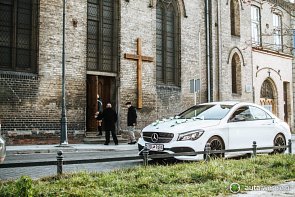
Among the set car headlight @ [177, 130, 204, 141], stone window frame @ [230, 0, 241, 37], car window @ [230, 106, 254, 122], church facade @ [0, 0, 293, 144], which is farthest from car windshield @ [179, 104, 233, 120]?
stone window frame @ [230, 0, 241, 37]

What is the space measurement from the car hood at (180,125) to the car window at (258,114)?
69.3 inches

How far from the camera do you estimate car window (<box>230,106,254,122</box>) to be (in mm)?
11359

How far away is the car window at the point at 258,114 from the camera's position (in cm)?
1205

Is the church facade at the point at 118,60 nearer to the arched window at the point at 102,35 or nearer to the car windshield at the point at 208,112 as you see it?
the arched window at the point at 102,35

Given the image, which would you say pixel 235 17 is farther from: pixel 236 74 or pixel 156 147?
pixel 156 147

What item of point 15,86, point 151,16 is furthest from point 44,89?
point 151,16

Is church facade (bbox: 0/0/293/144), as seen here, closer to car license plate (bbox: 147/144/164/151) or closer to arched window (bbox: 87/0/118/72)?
arched window (bbox: 87/0/118/72)

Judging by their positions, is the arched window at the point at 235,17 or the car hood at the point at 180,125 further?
the arched window at the point at 235,17

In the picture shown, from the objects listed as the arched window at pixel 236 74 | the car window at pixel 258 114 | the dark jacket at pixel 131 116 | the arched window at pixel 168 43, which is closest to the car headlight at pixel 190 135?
the car window at pixel 258 114

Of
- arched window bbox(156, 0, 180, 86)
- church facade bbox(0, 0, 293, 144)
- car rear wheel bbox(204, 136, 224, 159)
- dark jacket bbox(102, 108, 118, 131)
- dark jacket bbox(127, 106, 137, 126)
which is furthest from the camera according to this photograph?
arched window bbox(156, 0, 180, 86)

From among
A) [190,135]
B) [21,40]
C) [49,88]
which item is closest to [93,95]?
[49,88]

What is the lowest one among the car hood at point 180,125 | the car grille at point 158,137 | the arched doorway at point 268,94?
the car grille at point 158,137

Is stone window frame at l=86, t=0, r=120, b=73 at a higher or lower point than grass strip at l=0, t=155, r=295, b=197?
higher

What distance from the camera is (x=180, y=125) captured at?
407 inches
